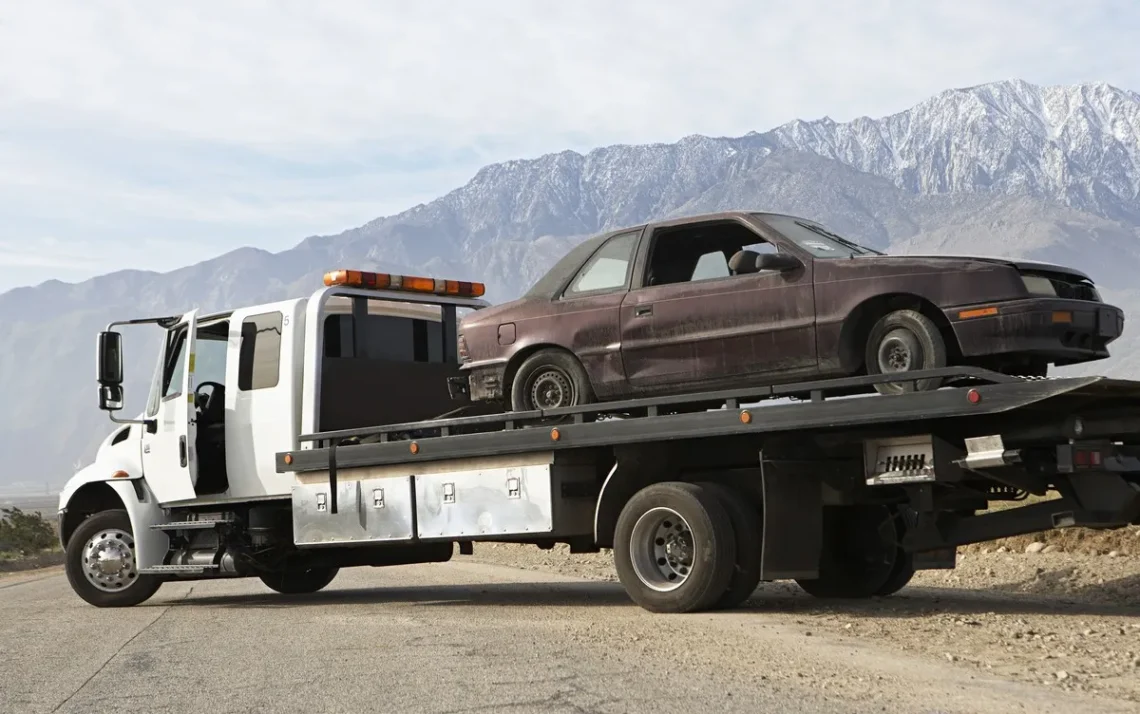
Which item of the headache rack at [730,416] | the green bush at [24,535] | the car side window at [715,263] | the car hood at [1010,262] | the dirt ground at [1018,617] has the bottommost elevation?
the green bush at [24,535]

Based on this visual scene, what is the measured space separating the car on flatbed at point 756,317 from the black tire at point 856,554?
2.09m

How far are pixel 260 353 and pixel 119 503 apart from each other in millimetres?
2446

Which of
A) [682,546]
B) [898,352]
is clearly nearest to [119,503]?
[682,546]

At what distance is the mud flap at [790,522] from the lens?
30.6ft

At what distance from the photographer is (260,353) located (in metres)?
12.5

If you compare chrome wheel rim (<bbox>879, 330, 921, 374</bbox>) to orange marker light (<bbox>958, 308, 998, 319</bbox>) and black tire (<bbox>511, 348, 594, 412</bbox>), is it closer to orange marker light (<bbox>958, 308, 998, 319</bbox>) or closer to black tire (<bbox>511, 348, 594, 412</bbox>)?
orange marker light (<bbox>958, 308, 998, 319</bbox>)

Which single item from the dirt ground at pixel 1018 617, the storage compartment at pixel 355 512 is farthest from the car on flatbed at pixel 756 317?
the dirt ground at pixel 1018 617

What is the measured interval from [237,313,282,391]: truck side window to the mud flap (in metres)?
4.97

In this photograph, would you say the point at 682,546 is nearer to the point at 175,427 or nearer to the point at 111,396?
the point at 175,427

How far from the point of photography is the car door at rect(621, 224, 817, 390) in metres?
9.08

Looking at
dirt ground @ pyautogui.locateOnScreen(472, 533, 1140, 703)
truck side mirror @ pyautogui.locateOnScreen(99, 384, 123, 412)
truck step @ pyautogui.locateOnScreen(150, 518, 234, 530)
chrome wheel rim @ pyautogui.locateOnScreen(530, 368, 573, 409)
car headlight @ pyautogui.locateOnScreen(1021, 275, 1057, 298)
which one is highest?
car headlight @ pyautogui.locateOnScreen(1021, 275, 1057, 298)

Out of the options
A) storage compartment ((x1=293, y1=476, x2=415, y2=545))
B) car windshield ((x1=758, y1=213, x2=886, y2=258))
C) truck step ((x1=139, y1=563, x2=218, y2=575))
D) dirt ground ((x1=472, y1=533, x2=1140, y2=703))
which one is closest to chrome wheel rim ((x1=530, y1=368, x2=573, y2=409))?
storage compartment ((x1=293, y1=476, x2=415, y2=545))

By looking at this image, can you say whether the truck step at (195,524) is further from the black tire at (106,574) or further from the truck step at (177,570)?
the black tire at (106,574)

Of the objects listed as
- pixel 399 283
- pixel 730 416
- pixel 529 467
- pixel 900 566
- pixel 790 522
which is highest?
pixel 399 283
